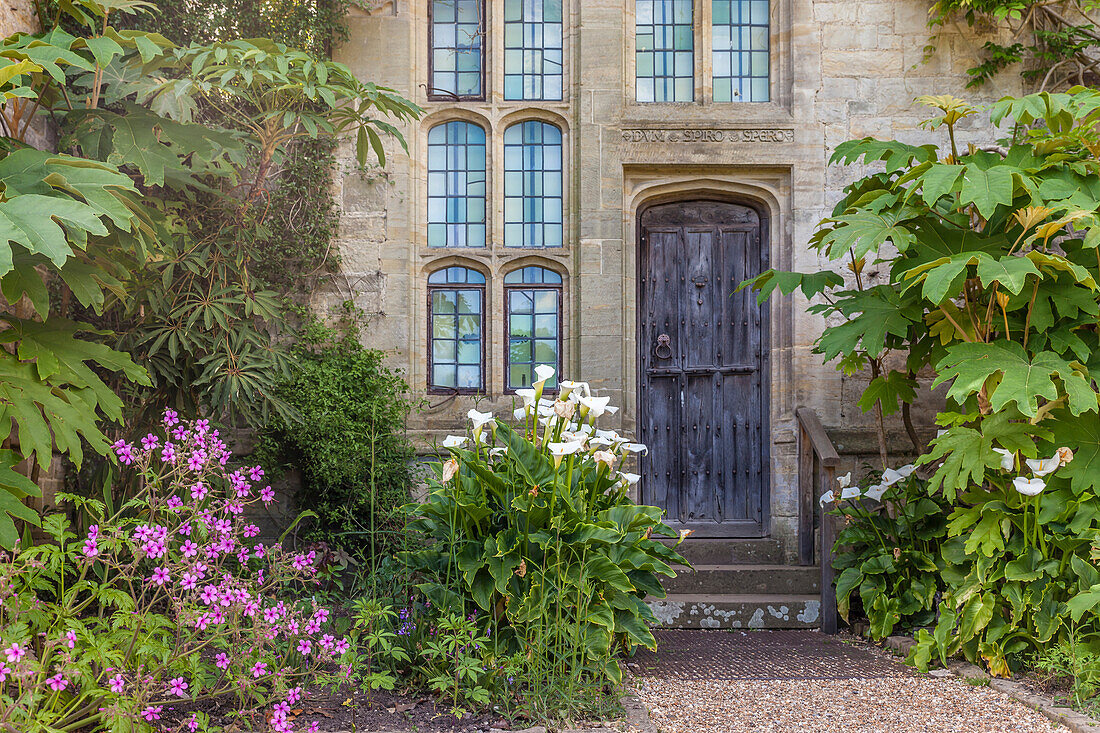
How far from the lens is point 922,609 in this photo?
13.4 feet

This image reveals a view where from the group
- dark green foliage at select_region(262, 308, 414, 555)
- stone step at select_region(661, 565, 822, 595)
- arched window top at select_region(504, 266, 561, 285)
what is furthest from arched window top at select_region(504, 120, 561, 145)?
stone step at select_region(661, 565, 822, 595)

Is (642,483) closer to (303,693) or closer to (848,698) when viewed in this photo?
(848,698)

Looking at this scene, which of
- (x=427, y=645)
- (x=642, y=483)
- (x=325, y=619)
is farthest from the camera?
(x=642, y=483)

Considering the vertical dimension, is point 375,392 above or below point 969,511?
above

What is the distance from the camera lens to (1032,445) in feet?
10.7

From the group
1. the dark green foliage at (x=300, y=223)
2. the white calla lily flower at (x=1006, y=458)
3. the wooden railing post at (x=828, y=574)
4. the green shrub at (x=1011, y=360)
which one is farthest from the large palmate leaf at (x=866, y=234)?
the dark green foliage at (x=300, y=223)

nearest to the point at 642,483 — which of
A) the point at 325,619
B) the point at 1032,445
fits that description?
the point at 1032,445

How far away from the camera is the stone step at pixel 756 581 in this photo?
4.80 m

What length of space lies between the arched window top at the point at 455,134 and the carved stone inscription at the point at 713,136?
41.3 inches

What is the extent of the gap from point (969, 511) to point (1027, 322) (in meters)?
0.88

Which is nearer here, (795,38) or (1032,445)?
(1032,445)

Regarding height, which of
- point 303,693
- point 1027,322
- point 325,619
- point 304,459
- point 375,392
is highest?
point 1027,322

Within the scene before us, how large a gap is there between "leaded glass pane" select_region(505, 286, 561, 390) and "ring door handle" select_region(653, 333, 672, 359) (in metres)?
0.70

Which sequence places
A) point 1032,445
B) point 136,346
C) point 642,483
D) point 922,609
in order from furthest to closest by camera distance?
point 642,483 → point 922,609 → point 136,346 → point 1032,445
